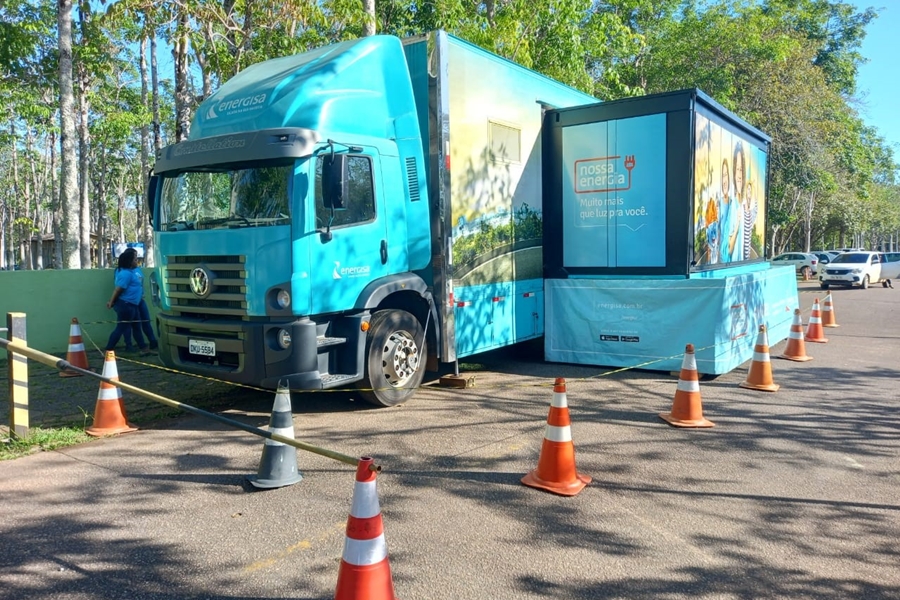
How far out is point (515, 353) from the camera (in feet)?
35.2

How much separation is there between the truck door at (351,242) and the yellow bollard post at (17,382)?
254 cm

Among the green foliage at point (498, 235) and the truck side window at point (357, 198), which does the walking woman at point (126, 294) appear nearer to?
the truck side window at point (357, 198)

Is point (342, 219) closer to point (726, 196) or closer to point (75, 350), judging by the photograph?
point (75, 350)

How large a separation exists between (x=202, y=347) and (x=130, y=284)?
5.18 meters

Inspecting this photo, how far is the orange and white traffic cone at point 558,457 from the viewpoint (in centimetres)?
478

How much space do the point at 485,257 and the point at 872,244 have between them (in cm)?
12620

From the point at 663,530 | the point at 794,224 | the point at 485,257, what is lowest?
the point at 663,530

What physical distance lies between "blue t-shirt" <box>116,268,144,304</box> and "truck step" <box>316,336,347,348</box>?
19.5ft

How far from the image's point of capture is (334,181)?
20.7 ft

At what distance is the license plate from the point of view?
259 inches

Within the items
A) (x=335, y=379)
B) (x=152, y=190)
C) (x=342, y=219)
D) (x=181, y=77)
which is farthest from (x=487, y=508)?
(x=181, y=77)

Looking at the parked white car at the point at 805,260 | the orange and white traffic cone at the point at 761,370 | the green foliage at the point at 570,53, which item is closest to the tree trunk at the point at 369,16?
the green foliage at the point at 570,53

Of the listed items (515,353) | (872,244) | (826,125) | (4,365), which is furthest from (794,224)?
(872,244)

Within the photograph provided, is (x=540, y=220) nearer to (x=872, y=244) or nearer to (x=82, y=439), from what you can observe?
(x=82, y=439)
